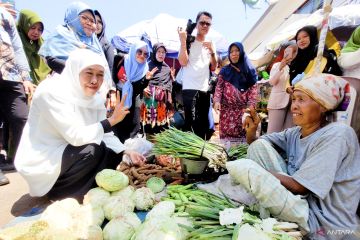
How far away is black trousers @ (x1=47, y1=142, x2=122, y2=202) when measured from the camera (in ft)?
7.93

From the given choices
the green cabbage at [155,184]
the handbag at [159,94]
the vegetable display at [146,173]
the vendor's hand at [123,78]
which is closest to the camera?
the green cabbage at [155,184]

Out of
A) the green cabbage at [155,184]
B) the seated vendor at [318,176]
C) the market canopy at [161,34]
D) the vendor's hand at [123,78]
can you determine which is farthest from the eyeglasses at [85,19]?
the market canopy at [161,34]

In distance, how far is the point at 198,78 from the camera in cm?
420

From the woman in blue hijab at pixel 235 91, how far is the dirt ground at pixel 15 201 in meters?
2.74

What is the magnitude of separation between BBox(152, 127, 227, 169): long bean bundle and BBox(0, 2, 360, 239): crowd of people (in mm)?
315

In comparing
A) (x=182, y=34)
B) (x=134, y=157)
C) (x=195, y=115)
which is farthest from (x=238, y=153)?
(x=182, y=34)

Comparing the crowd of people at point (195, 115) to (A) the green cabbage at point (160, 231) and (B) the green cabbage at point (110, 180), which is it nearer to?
(B) the green cabbage at point (110, 180)

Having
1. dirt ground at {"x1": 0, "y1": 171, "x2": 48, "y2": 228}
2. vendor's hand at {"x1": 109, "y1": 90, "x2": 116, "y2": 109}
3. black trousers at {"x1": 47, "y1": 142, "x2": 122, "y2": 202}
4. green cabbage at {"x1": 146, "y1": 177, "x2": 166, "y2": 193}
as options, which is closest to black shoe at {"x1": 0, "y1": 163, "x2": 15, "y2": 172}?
dirt ground at {"x1": 0, "y1": 171, "x2": 48, "y2": 228}

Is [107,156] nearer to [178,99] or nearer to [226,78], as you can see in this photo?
[226,78]

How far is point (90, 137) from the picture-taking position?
7.74 ft

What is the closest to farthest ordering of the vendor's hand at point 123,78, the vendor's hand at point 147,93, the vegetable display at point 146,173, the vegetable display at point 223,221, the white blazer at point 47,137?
the vegetable display at point 223,221
the white blazer at point 47,137
the vegetable display at point 146,173
the vendor's hand at point 123,78
the vendor's hand at point 147,93

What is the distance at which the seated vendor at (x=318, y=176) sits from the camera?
5.46 feet

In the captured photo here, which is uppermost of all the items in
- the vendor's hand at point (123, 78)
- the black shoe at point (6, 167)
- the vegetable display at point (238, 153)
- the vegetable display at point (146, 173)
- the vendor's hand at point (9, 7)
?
the vendor's hand at point (9, 7)

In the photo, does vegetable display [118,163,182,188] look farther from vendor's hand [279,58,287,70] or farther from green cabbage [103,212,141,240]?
vendor's hand [279,58,287,70]
